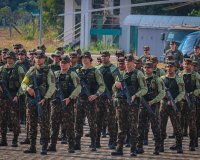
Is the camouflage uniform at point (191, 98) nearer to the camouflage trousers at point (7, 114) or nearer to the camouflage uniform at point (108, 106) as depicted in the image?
the camouflage uniform at point (108, 106)

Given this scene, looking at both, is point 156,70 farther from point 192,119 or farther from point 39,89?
point 39,89

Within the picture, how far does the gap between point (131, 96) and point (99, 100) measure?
→ 3.77 feet

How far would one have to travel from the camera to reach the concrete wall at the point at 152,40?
39.3 m

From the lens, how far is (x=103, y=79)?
1363 cm

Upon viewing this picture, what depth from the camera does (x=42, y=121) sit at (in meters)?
12.6

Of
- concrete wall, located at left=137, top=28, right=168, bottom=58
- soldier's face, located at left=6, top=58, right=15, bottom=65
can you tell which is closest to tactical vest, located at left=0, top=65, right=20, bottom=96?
soldier's face, located at left=6, top=58, right=15, bottom=65

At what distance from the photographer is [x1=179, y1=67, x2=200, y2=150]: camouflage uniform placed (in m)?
14.1

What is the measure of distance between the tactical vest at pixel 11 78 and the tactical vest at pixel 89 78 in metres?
1.33

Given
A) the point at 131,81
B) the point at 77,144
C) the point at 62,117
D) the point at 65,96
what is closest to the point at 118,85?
the point at 131,81

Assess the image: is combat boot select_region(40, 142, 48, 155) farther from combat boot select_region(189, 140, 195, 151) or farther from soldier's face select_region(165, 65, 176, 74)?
combat boot select_region(189, 140, 195, 151)

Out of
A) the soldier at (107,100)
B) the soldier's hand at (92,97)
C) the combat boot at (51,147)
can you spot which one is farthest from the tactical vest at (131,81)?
the combat boot at (51,147)

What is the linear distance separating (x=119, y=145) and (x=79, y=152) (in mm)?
882

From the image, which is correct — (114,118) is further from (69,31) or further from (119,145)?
(69,31)

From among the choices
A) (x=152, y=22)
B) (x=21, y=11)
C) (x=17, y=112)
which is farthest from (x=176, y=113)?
(x=21, y=11)
